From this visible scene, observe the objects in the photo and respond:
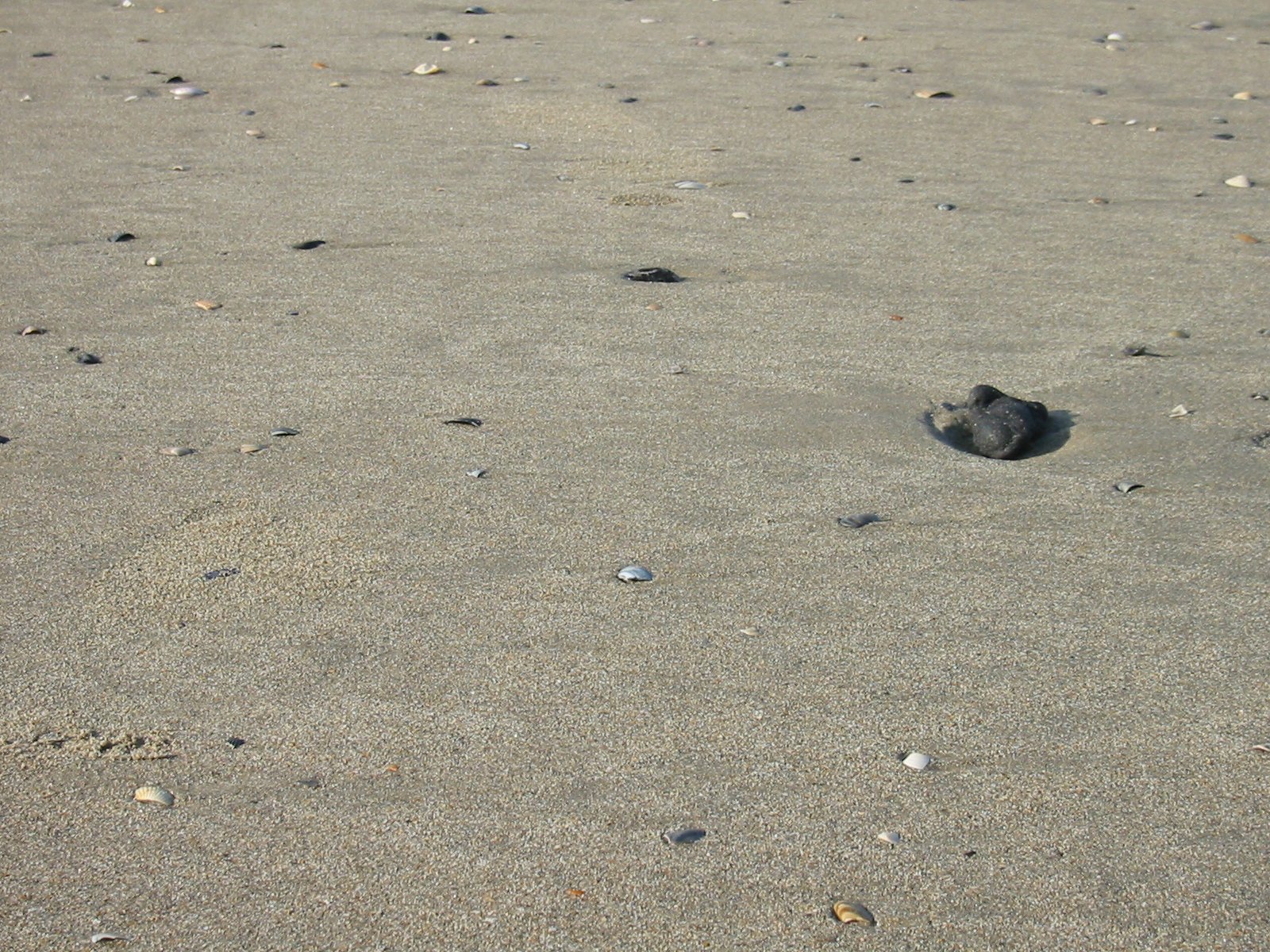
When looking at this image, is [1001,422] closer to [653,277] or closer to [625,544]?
[625,544]

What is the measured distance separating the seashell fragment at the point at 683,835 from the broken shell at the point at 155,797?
73 centimetres

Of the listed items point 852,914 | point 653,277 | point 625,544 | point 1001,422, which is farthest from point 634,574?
point 653,277

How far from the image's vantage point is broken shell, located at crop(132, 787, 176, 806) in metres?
1.97

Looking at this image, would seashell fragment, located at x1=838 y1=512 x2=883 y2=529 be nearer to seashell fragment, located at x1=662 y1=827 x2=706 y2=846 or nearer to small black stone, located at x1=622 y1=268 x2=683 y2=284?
seashell fragment, located at x1=662 y1=827 x2=706 y2=846

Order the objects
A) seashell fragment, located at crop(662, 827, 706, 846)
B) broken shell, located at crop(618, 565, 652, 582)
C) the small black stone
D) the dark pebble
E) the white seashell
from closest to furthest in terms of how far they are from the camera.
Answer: seashell fragment, located at crop(662, 827, 706, 846) < the white seashell < broken shell, located at crop(618, 565, 652, 582) < the dark pebble < the small black stone

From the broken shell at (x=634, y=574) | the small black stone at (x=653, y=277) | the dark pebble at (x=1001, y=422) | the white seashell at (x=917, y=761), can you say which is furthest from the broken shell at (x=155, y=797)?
the small black stone at (x=653, y=277)

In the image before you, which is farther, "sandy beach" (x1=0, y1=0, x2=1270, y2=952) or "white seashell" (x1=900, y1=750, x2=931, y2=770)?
"white seashell" (x1=900, y1=750, x2=931, y2=770)

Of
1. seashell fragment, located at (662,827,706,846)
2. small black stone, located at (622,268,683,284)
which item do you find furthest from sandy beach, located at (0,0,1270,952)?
small black stone, located at (622,268,683,284)

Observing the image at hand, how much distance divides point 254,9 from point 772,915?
7.66 metres

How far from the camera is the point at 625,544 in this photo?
270 cm

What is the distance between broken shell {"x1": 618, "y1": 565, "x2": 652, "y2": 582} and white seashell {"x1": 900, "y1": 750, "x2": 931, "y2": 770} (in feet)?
2.21

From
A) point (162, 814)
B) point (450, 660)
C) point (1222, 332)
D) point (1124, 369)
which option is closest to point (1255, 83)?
point (1222, 332)

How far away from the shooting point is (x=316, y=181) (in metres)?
5.07

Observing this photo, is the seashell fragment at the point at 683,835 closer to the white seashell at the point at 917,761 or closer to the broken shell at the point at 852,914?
the broken shell at the point at 852,914
